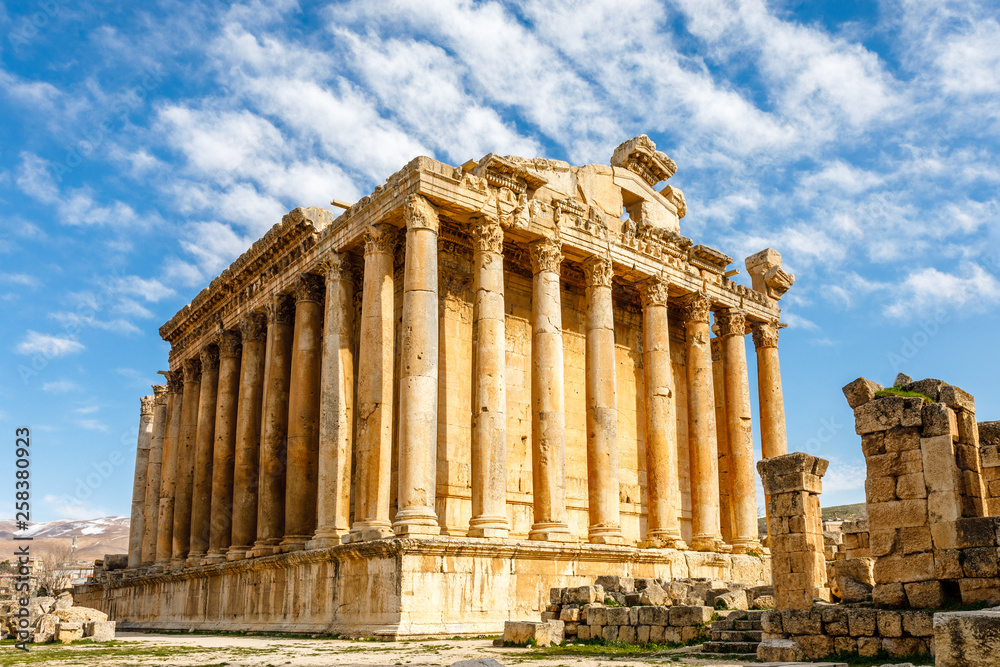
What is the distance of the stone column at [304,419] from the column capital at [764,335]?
14.3 meters

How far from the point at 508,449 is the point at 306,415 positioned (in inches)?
214

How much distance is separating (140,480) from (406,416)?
22.4 meters

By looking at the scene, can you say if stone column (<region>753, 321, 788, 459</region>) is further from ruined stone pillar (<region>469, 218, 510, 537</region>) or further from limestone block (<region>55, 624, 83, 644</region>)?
limestone block (<region>55, 624, 83, 644</region>)

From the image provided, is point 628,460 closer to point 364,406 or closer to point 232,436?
point 364,406

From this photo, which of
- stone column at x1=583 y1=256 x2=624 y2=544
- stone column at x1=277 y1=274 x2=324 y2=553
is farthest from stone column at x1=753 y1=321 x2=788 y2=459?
stone column at x1=277 y1=274 x2=324 y2=553

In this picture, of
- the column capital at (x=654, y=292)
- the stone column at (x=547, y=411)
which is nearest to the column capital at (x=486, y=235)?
the stone column at (x=547, y=411)

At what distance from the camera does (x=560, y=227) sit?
2244 cm

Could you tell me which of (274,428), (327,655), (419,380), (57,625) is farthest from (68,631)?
(419,380)

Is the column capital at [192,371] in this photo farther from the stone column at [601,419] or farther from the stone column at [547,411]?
the stone column at [601,419]

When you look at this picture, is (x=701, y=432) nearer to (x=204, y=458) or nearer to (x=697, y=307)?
(x=697, y=307)

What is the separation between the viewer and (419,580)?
16.6 meters

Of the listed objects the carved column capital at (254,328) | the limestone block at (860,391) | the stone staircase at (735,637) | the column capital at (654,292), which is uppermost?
the column capital at (654,292)

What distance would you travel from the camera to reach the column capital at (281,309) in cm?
2481

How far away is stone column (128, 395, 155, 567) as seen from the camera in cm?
3344
